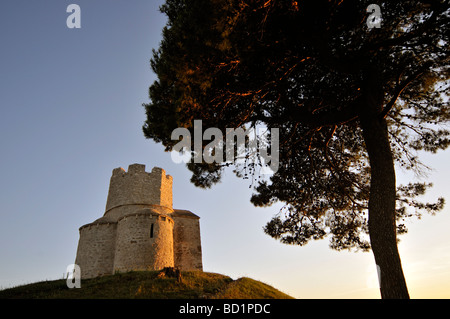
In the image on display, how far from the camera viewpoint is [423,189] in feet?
32.7

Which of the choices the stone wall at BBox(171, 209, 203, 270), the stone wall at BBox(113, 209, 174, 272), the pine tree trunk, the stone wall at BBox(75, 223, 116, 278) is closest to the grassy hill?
the pine tree trunk

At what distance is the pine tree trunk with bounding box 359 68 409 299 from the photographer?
19.8 feet

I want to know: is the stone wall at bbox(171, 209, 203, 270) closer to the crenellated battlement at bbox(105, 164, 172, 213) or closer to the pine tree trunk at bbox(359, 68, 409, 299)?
the crenellated battlement at bbox(105, 164, 172, 213)

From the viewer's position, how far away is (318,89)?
9.41 meters

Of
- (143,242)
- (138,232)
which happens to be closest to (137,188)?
(138,232)

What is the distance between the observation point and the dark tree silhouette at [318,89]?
23.4 ft

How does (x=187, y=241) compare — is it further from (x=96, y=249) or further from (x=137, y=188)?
(x=96, y=249)

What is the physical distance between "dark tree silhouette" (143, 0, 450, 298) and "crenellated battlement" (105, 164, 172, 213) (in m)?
12.8

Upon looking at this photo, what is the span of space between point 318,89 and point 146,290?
896cm

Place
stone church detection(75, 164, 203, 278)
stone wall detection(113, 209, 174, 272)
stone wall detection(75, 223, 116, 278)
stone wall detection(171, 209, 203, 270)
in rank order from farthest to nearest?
stone wall detection(171, 209, 203, 270), stone wall detection(75, 223, 116, 278), stone church detection(75, 164, 203, 278), stone wall detection(113, 209, 174, 272)

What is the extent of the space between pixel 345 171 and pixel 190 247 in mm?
15601

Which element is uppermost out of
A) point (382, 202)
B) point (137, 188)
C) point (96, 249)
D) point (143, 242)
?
point (137, 188)

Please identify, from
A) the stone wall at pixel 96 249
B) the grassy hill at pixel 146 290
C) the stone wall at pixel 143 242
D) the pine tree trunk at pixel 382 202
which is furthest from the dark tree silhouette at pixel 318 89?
the stone wall at pixel 96 249
